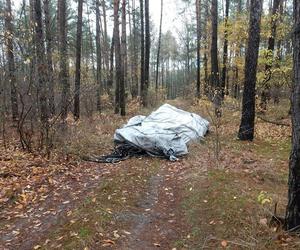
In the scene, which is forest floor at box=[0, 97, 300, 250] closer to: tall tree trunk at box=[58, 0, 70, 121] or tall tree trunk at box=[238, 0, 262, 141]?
tall tree trunk at box=[238, 0, 262, 141]

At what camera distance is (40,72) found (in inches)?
331

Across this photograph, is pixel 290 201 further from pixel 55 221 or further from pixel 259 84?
pixel 259 84

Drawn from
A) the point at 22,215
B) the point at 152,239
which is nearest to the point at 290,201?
the point at 152,239

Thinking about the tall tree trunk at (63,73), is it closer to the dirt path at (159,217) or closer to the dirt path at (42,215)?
the dirt path at (42,215)

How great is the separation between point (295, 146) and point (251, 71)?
19.9ft

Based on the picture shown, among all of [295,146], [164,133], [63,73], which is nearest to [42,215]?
[295,146]

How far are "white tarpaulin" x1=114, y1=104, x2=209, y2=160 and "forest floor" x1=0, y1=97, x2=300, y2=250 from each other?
45 cm

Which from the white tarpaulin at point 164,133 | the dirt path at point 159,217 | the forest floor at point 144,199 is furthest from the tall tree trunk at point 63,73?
the dirt path at point 159,217

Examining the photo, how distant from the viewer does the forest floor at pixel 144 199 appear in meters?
4.60

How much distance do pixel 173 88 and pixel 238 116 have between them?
70.3 m

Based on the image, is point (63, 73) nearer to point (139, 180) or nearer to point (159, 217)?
point (139, 180)

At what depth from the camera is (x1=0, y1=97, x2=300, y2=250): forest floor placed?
4602 millimetres

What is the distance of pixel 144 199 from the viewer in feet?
20.5

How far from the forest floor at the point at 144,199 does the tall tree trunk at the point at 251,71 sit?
0.58m
